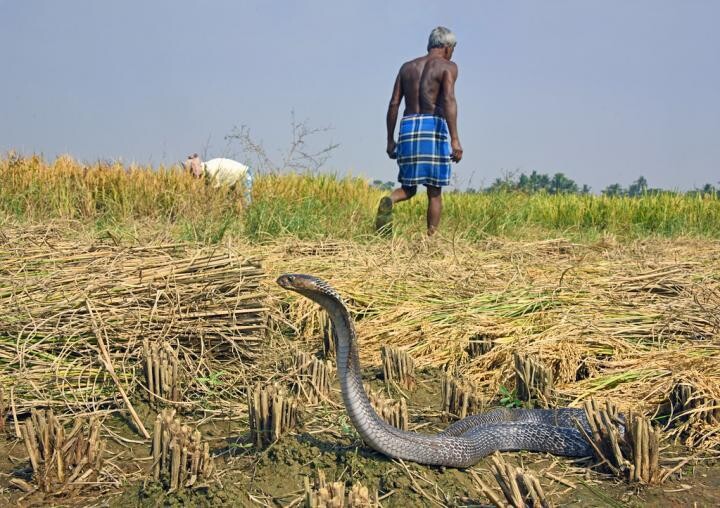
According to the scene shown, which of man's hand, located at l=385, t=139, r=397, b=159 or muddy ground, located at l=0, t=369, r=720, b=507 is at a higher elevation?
man's hand, located at l=385, t=139, r=397, b=159

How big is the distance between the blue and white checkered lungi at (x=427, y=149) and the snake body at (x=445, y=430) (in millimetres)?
5046

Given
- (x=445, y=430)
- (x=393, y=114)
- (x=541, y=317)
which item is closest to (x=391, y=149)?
(x=393, y=114)

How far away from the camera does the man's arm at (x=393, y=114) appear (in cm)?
863

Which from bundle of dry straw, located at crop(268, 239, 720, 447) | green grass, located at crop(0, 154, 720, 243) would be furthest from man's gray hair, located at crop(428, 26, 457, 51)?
bundle of dry straw, located at crop(268, 239, 720, 447)

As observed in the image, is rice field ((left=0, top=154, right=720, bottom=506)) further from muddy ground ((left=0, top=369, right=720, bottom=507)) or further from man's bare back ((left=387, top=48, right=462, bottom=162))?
man's bare back ((left=387, top=48, right=462, bottom=162))

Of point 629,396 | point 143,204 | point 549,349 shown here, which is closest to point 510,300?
point 549,349


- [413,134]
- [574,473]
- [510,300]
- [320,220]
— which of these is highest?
[413,134]

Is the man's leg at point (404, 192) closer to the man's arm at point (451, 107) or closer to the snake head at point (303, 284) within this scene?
the man's arm at point (451, 107)

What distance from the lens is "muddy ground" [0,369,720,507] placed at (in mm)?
2686

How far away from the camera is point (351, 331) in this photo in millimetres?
2639

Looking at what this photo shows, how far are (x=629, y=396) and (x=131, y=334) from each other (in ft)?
9.21

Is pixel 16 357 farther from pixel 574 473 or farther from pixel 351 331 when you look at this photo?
pixel 574 473

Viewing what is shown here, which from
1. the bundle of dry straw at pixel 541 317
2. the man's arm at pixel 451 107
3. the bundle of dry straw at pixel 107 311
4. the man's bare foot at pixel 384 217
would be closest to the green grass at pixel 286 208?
the man's bare foot at pixel 384 217

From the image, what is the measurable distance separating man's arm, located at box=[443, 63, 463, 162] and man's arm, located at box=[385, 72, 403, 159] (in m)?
0.62
